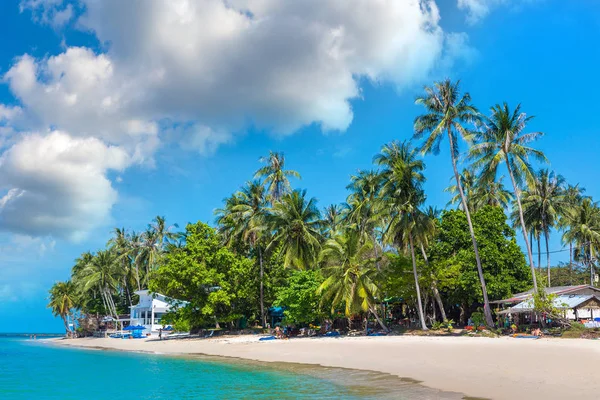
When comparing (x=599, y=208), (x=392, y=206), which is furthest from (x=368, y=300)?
(x=599, y=208)

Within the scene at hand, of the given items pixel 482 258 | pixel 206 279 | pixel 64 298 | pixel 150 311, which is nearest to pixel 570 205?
pixel 482 258

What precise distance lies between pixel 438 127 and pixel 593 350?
674 inches

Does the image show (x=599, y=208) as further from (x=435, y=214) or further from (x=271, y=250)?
(x=271, y=250)

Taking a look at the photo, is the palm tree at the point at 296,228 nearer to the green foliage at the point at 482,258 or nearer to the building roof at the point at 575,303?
the green foliage at the point at 482,258

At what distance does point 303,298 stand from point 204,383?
54.7 feet

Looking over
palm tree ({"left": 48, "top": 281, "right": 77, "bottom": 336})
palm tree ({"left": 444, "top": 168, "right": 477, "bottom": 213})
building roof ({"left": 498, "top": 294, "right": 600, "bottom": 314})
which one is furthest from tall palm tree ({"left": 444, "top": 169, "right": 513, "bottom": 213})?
palm tree ({"left": 48, "top": 281, "right": 77, "bottom": 336})

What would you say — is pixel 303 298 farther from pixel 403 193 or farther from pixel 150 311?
pixel 150 311

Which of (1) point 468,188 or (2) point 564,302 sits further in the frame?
(1) point 468,188

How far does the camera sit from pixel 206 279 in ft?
127

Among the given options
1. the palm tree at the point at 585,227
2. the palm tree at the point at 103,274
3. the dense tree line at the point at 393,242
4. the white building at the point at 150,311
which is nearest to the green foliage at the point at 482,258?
the dense tree line at the point at 393,242

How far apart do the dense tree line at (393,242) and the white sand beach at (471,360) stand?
5.39 metres

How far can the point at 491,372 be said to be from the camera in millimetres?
15102

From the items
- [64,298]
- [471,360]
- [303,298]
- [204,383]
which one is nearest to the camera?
[471,360]

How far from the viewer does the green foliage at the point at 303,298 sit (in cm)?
3416
